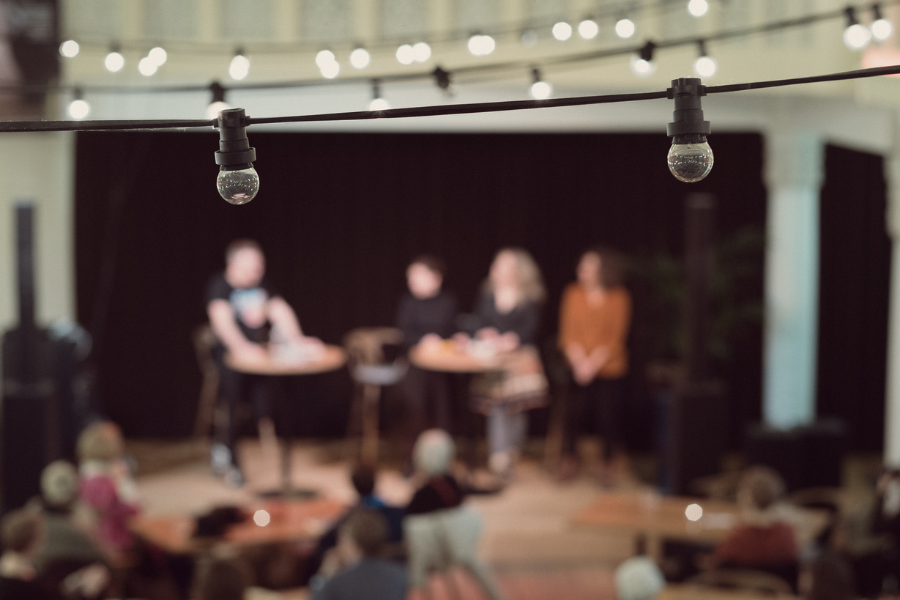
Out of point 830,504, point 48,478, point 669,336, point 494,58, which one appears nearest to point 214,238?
point 494,58

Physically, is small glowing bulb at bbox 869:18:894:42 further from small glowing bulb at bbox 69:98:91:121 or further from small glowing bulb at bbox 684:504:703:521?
small glowing bulb at bbox 69:98:91:121

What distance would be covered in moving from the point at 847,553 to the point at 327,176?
564 centimetres

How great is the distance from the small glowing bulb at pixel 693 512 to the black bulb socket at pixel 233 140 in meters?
3.94

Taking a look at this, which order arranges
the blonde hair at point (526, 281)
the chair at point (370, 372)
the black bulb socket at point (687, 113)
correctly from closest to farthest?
1. the black bulb socket at point (687, 113)
2. the blonde hair at point (526, 281)
3. the chair at point (370, 372)

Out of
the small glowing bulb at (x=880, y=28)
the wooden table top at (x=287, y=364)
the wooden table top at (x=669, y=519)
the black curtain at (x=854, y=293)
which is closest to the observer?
the small glowing bulb at (x=880, y=28)

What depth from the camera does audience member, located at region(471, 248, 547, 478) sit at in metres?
7.25

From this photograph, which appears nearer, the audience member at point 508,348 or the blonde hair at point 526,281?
the audience member at point 508,348

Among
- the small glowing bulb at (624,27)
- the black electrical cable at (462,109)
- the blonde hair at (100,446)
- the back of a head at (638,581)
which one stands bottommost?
the back of a head at (638,581)

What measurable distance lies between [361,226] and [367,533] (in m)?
5.47

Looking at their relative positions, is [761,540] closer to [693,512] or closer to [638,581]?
[693,512]

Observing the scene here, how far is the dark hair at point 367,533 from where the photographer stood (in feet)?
12.9

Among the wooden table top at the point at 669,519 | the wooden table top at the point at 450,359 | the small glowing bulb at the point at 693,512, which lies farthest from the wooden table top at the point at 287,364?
the small glowing bulb at the point at 693,512

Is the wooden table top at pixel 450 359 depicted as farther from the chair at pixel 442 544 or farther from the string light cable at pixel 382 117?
the string light cable at pixel 382 117

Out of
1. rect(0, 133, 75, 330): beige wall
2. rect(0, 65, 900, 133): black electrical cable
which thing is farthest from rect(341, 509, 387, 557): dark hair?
rect(0, 133, 75, 330): beige wall
